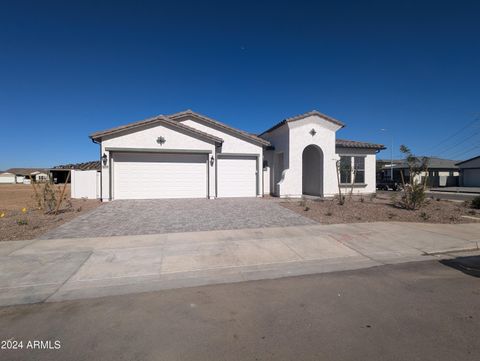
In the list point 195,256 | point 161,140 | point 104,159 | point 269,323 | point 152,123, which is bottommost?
point 269,323

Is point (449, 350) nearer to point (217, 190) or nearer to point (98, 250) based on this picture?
point (98, 250)

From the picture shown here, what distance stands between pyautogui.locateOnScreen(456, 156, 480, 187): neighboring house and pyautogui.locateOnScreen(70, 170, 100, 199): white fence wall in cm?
4722

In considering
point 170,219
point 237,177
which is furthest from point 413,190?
point 170,219

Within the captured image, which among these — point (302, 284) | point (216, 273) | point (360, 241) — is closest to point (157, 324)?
point (216, 273)

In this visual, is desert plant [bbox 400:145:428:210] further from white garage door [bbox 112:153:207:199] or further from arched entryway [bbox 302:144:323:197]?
white garage door [bbox 112:153:207:199]

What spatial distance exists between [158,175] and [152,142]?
1.88 meters

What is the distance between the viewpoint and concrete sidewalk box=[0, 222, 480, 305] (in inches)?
173

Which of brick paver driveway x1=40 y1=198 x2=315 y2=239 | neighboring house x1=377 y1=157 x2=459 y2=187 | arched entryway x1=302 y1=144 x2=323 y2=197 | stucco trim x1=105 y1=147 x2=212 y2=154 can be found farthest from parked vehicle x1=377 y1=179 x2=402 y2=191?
stucco trim x1=105 y1=147 x2=212 y2=154

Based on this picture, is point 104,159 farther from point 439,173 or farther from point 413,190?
point 439,173

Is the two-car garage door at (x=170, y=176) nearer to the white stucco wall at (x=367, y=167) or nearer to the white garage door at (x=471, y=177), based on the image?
the white stucco wall at (x=367, y=167)

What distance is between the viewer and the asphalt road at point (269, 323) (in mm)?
2711

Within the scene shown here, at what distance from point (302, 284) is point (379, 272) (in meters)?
1.70

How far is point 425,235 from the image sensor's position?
7.51 meters

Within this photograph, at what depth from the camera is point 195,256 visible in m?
5.66
